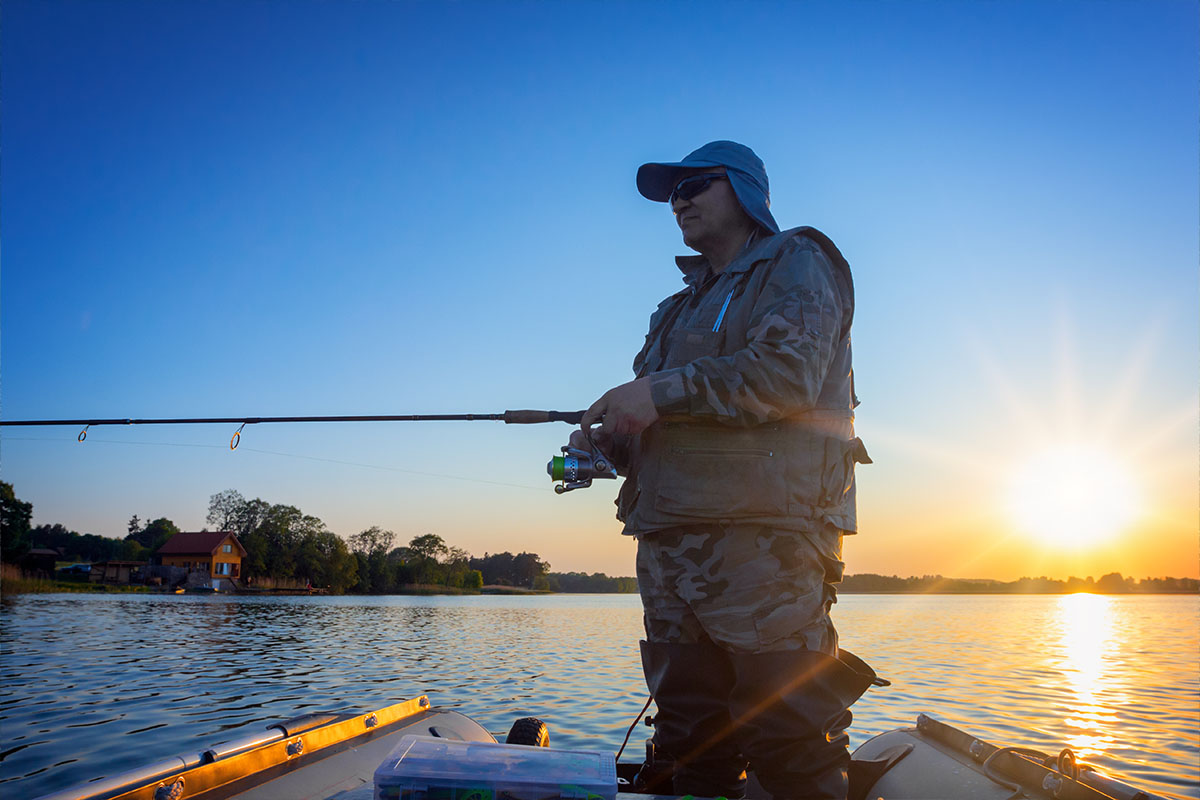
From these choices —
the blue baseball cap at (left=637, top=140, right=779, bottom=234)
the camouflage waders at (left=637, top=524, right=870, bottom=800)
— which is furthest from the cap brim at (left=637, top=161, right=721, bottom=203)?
the camouflage waders at (left=637, top=524, right=870, bottom=800)

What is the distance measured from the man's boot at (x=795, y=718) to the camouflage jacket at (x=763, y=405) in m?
0.46

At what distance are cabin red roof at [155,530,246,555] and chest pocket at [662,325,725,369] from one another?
82665 mm

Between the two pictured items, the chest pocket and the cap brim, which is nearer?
the chest pocket

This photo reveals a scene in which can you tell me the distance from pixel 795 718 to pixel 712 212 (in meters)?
2.01

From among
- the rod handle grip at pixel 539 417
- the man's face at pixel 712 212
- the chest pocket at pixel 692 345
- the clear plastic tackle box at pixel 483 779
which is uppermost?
the man's face at pixel 712 212

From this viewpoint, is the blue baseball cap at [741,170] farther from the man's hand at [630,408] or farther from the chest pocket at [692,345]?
the man's hand at [630,408]

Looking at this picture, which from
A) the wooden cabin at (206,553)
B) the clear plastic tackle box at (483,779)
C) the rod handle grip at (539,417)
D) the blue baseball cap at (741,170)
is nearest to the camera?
the clear plastic tackle box at (483,779)

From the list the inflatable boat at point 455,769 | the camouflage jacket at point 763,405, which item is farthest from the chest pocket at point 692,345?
the inflatable boat at point 455,769

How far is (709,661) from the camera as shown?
8.46 feet

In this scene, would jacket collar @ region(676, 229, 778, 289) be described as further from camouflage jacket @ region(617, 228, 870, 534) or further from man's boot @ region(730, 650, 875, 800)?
man's boot @ region(730, 650, 875, 800)

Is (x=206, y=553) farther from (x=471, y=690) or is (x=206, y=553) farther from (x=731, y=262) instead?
(x=731, y=262)

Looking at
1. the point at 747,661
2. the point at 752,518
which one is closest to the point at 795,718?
the point at 747,661

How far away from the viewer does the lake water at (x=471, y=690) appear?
7532 millimetres

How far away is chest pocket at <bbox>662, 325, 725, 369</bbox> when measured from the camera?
2770 mm
